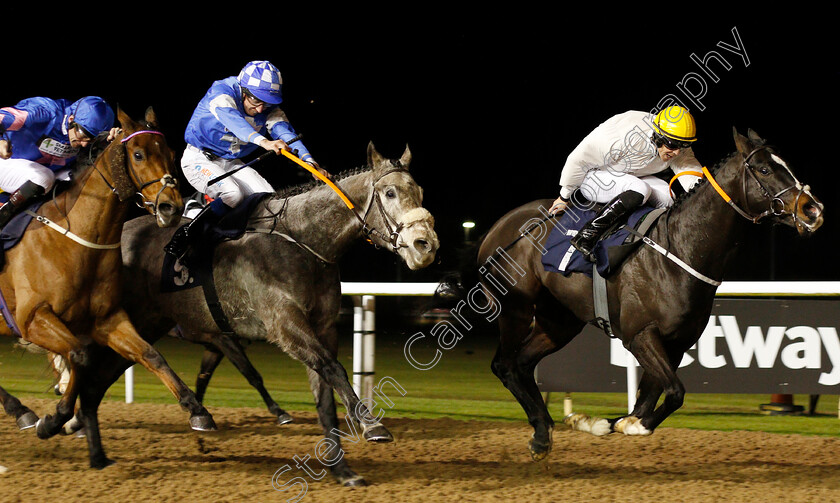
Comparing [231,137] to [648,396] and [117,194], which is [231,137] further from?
[648,396]

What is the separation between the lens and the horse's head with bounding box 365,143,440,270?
13.3 feet

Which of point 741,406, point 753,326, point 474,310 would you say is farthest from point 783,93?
point 474,310

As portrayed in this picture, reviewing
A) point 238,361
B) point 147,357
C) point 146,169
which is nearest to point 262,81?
point 146,169

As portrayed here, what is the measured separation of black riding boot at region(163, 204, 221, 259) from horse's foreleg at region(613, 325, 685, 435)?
2500mm

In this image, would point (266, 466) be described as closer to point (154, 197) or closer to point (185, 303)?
point (185, 303)

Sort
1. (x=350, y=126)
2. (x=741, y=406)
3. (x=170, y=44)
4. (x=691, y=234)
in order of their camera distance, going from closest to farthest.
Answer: (x=691, y=234) → (x=741, y=406) → (x=170, y=44) → (x=350, y=126)

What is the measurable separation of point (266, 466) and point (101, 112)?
2239mm

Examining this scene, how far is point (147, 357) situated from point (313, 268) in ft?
3.21

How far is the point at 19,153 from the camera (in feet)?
16.5

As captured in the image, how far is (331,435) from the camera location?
4.44 meters

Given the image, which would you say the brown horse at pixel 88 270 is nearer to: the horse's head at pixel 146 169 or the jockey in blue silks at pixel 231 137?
the horse's head at pixel 146 169

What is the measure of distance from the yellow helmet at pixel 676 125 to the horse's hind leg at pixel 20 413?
411cm

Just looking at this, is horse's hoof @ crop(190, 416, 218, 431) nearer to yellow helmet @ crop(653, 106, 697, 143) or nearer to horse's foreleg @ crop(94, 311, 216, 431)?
horse's foreleg @ crop(94, 311, 216, 431)

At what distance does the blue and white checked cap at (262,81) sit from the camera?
4.86 meters
